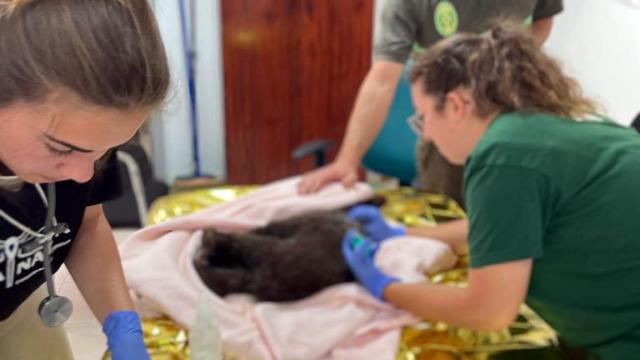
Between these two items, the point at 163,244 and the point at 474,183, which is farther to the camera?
the point at 163,244

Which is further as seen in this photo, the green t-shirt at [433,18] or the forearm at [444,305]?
the green t-shirt at [433,18]

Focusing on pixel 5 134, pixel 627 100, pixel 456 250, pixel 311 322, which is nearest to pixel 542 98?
pixel 456 250

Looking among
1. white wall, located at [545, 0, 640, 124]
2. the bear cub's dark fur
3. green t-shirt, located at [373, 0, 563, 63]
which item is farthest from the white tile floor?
white wall, located at [545, 0, 640, 124]

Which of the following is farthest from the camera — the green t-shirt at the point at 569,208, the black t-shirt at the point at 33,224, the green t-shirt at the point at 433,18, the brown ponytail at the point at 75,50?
the green t-shirt at the point at 433,18

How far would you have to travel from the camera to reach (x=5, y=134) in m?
0.71

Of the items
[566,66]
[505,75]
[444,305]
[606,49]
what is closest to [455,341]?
[444,305]

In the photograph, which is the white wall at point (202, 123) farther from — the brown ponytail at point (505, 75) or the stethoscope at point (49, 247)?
the stethoscope at point (49, 247)

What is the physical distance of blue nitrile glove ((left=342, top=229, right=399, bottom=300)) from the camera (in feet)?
4.81

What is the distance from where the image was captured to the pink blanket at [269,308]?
1319mm

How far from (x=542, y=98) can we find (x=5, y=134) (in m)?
0.96

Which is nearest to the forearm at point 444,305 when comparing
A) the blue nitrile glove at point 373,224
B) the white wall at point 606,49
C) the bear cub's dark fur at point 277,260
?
the bear cub's dark fur at point 277,260

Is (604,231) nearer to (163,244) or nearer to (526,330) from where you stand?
(526,330)

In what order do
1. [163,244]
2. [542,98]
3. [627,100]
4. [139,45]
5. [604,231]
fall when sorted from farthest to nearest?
1. [627,100]
2. [163,244]
3. [542,98]
4. [604,231]
5. [139,45]

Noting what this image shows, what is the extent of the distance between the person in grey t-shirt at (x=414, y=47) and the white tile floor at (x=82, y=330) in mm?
881
